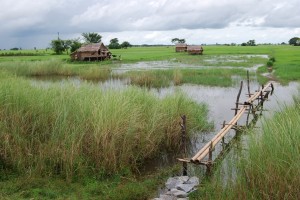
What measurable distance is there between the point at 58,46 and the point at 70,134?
64.4m

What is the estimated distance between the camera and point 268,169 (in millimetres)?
5145

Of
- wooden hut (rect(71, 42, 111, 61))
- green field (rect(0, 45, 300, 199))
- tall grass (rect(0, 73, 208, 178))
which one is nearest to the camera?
green field (rect(0, 45, 300, 199))

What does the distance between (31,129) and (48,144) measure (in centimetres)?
76

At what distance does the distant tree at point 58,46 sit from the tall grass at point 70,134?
203 feet

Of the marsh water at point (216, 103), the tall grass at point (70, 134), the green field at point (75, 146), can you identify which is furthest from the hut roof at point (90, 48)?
the tall grass at point (70, 134)

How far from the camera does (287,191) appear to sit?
16.5ft

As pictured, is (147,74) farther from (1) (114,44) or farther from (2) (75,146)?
(1) (114,44)

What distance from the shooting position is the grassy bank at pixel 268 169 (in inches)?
198

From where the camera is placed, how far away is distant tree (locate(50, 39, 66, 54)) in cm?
6825

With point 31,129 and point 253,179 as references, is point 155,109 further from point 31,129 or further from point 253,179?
point 253,179

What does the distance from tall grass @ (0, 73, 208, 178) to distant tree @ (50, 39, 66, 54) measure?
6195 cm

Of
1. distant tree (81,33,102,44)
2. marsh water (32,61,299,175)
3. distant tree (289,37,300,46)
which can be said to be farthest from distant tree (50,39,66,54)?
distant tree (289,37,300,46)

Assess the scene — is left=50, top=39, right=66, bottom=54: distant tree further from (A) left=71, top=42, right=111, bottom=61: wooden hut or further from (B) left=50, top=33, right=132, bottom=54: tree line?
(A) left=71, top=42, right=111, bottom=61: wooden hut

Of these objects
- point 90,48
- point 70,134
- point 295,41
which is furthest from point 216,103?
point 295,41
